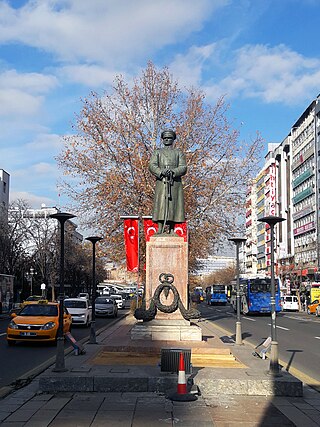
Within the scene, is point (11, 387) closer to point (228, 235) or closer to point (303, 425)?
point (303, 425)

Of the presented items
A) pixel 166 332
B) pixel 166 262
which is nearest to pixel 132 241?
pixel 166 262

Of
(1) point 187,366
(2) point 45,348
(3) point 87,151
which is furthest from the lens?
(3) point 87,151

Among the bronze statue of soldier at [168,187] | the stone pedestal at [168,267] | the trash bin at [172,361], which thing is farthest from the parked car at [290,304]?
the trash bin at [172,361]

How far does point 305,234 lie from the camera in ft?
263

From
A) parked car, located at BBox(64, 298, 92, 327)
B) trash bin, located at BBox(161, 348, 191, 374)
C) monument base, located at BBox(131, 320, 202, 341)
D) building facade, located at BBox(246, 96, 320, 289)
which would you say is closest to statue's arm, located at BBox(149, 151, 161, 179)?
monument base, located at BBox(131, 320, 202, 341)

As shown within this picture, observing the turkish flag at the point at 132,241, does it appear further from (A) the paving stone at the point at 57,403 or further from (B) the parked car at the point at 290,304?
(B) the parked car at the point at 290,304

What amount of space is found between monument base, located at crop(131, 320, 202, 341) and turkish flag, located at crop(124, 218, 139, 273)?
1326 cm

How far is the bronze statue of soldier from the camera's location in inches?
589

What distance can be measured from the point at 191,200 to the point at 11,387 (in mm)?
20535

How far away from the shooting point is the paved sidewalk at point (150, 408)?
294 inches

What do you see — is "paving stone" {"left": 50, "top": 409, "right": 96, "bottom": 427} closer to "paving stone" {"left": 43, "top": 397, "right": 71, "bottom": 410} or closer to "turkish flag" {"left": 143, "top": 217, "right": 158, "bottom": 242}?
"paving stone" {"left": 43, "top": 397, "right": 71, "bottom": 410}

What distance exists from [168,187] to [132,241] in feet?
42.8

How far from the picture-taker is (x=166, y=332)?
13883mm

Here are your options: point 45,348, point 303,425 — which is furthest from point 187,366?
point 45,348
